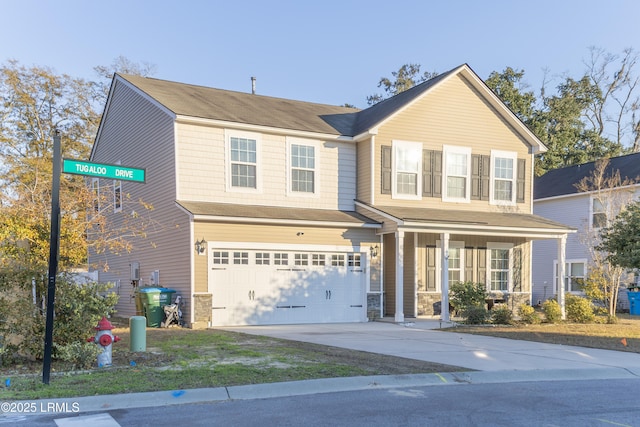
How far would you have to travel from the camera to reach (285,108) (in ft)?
67.4

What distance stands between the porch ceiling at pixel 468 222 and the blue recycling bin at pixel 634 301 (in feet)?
20.9

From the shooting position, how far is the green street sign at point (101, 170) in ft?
27.1

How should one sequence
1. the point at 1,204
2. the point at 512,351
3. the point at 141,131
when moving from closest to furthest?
the point at 512,351, the point at 1,204, the point at 141,131

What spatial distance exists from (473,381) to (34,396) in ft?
19.8

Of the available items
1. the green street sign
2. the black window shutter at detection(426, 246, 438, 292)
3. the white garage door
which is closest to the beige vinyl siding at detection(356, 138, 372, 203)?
the white garage door

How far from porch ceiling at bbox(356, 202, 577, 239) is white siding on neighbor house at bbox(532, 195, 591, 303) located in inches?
292

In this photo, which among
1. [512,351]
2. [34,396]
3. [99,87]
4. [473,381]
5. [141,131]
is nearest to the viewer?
[34,396]

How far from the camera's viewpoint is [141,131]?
1944 centimetres

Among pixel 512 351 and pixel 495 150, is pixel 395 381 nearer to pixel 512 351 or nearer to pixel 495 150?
pixel 512 351

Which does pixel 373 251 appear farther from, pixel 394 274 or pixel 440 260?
pixel 440 260

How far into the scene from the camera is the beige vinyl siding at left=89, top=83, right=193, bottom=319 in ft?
55.2

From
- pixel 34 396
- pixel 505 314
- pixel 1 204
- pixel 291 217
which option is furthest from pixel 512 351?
pixel 1 204

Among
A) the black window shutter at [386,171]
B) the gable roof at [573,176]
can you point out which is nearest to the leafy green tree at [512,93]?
the gable roof at [573,176]

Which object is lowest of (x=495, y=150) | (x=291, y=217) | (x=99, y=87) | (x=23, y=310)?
(x=23, y=310)
